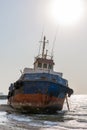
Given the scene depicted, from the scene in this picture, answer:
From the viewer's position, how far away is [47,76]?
26719 mm

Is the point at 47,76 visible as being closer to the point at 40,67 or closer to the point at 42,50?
the point at 40,67

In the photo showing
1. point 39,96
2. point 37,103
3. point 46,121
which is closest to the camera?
point 46,121

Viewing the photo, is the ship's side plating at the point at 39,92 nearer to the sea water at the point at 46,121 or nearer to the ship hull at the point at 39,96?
the ship hull at the point at 39,96

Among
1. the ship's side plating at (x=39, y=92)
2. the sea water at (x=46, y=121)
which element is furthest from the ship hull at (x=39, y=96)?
the sea water at (x=46, y=121)

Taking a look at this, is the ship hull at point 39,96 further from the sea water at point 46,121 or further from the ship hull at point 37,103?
the sea water at point 46,121

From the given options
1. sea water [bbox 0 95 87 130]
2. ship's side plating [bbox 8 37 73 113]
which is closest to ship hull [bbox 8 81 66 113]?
ship's side plating [bbox 8 37 73 113]

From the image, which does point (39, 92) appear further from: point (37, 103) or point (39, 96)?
point (37, 103)

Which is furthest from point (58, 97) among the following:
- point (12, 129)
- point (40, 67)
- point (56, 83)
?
point (12, 129)

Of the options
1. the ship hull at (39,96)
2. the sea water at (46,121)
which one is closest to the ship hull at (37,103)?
the ship hull at (39,96)

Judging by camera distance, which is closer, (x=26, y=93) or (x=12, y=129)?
(x=12, y=129)

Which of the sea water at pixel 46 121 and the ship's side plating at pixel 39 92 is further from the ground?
the ship's side plating at pixel 39 92

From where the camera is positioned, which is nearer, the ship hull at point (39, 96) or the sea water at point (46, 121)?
the sea water at point (46, 121)

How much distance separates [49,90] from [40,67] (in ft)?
23.0

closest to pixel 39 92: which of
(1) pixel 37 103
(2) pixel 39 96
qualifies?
(2) pixel 39 96
